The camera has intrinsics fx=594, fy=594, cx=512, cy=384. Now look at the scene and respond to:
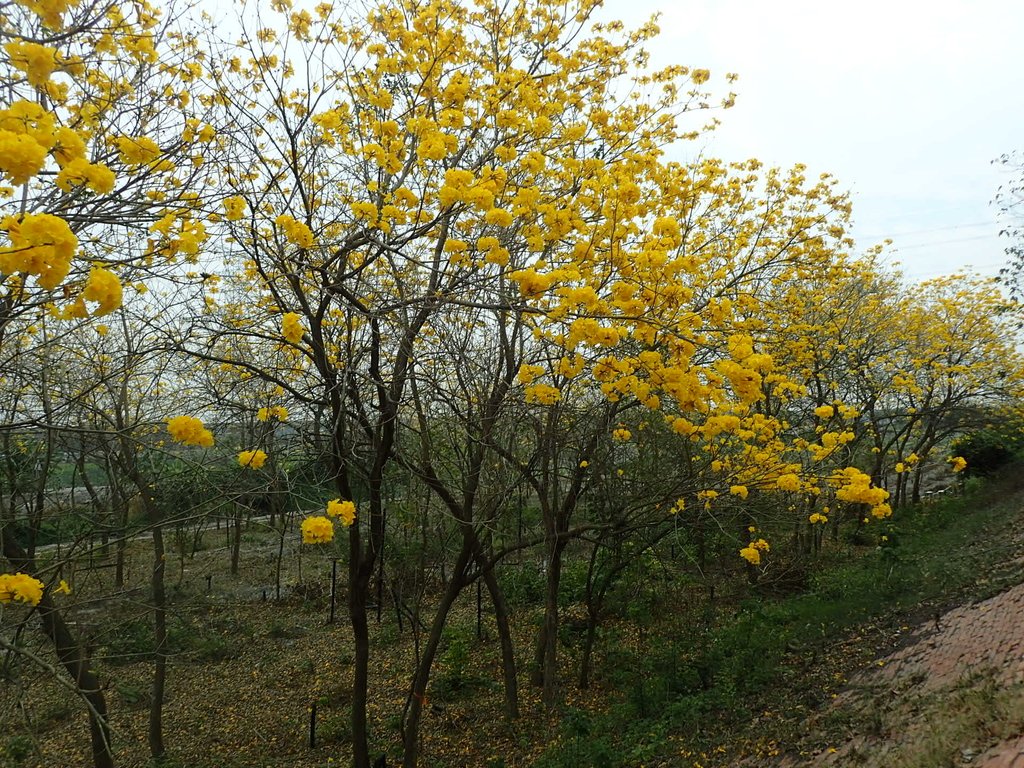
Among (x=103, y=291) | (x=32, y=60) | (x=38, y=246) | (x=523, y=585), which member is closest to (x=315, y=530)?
(x=103, y=291)

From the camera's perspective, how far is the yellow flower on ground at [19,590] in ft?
7.23

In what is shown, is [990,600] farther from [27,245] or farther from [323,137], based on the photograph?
[27,245]

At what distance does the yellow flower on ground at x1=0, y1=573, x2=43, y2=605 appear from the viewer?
2.21m

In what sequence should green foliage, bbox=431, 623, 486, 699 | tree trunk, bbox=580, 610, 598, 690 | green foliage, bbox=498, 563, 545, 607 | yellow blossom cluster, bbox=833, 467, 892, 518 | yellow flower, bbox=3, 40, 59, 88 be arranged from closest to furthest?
yellow flower, bbox=3, 40, 59, 88
yellow blossom cluster, bbox=833, 467, 892, 518
tree trunk, bbox=580, 610, 598, 690
green foliage, bbox=431, 623, 486, 699
green foliage, bbox=498, 563, 545, 607

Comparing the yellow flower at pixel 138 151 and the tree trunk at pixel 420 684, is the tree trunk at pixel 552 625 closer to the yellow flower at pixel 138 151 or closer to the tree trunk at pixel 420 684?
the tree trunk at pixel 420 684

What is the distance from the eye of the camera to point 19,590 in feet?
7.30

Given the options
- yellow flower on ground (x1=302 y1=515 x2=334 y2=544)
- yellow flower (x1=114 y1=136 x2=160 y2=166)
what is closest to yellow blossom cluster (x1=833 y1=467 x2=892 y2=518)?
yellow flower on ground (x1=302 y1=515 x2=334 y2=544)

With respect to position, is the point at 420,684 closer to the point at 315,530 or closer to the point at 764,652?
the point at 315,530

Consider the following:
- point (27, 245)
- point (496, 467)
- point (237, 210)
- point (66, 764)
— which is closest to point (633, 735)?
point (496, 467)

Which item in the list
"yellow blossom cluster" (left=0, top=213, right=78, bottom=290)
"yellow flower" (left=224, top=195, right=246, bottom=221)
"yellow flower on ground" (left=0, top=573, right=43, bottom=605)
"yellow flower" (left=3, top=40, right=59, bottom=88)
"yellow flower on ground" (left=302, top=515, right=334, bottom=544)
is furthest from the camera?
"yellow flower" (left=224, top=195, right=246, bottom=221)

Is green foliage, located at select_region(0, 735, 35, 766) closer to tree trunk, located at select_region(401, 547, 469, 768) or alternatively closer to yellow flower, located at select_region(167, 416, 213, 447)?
tree trunk, located at select_region(401, 547, 469, 768)

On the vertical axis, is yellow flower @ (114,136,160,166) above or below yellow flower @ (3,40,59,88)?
below

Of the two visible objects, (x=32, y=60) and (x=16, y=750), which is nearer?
(x=32, y=60)

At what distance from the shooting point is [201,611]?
11.7 m
